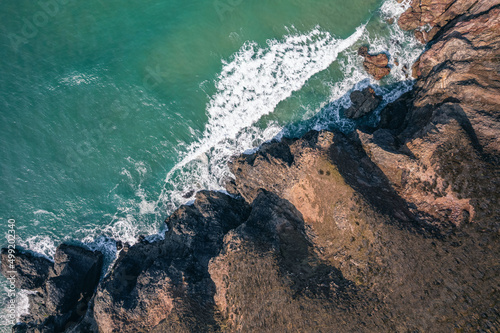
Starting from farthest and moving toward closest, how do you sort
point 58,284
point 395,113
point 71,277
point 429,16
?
point 429,16 → point 71,277 → point 58,284 → point 395,113

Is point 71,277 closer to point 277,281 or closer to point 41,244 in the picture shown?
point 41,244

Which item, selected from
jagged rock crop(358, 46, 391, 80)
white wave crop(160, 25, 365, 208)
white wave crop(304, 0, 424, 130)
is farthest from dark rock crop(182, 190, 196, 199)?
jagged rock crop(358, 46, 391, 80)

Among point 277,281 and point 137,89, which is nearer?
point 277,281

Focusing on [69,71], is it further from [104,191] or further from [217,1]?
[217,1]

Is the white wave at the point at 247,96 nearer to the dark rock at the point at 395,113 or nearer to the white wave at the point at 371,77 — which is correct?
the white wave at the point at 371,77

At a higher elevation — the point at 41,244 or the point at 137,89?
the point at 137,89

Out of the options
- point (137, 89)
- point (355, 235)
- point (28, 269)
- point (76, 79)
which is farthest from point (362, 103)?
point (28, 269)

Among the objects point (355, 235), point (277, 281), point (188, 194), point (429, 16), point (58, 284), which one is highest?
point (429, 16)

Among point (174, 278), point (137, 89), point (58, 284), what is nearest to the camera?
point (174, 278)
